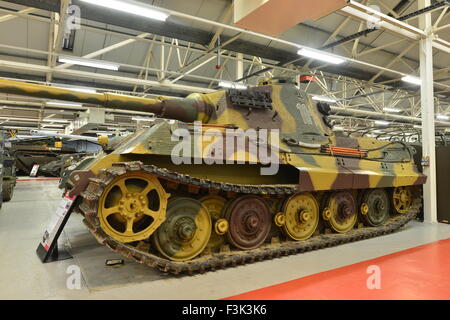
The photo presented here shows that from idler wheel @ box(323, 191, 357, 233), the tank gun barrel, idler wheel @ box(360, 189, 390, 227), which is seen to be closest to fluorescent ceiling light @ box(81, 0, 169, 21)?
the tank gun barrel

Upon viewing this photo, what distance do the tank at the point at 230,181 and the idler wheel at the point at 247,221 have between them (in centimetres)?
2

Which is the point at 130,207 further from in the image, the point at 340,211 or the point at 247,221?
the point at 340,211

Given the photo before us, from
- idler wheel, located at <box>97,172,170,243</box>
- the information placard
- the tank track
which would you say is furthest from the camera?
the information placard

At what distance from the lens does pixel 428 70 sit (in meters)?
8.85

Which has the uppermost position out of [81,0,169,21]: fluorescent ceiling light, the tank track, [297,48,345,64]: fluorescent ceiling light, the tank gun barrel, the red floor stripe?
[297,48,345,64]: fluorescent ceiling light

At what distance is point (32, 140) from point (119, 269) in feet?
62.0

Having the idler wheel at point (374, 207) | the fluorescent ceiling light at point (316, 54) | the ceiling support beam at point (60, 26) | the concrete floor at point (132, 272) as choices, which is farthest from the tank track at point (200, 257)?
the fluorescent ceiling light at point (316, 54)

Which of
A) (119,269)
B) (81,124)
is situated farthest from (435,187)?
(81,124)

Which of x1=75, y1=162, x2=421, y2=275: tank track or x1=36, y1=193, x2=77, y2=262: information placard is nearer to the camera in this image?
x1=75, y1=162, x2=421, y2=275: tank track

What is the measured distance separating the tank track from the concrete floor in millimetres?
125

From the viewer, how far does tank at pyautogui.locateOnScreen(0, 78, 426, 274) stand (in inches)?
164

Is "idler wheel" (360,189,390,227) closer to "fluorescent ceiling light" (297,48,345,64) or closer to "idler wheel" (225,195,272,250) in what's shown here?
"idler wheel" (225,195,272,250)

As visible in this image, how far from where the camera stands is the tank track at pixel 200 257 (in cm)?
381

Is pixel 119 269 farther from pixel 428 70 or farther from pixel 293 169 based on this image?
pixel 428 70
